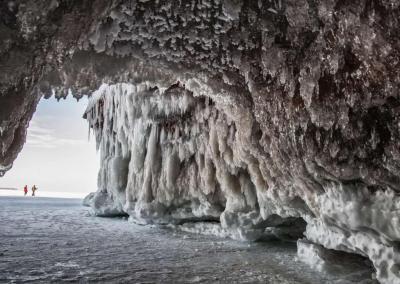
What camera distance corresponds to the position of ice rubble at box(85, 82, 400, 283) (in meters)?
3.79

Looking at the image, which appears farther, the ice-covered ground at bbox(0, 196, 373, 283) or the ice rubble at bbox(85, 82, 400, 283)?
the ice-covered ground at bbox(0, 196, 373, 283)

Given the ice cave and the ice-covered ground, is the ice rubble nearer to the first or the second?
the ice cave

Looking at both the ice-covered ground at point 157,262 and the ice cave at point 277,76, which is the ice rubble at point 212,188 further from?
the ice-covered ground at point 157,262

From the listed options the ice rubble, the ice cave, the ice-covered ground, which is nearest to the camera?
the ice cave

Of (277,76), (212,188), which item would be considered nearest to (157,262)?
(277,76)

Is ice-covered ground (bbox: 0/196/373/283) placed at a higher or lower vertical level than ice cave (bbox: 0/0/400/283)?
lower

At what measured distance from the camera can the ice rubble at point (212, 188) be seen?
379 cm

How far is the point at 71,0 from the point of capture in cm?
250

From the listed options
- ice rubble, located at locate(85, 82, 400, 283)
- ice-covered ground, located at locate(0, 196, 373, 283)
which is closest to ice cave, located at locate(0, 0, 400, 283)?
ice rubble, located at locate(85, 82, 400, 283)

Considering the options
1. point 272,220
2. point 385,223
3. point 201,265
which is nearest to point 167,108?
point 272,220

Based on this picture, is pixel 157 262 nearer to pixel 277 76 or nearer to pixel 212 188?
pixel 277 76

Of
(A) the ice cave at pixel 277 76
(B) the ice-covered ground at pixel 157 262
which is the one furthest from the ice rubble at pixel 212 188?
(B) the ice-covered ground at pixel 157 262

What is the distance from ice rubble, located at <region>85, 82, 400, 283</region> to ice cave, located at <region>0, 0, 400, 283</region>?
3 centimetres

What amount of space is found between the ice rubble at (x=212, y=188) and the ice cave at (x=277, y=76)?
0.03 metres
